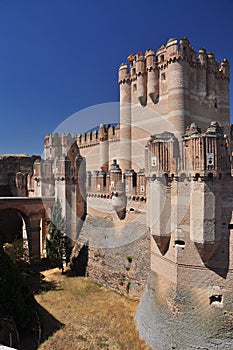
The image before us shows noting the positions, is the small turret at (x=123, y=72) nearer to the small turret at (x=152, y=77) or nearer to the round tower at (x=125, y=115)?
the round tower at (x=125, y=115)

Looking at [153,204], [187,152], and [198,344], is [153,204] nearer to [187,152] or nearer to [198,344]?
[187,152]

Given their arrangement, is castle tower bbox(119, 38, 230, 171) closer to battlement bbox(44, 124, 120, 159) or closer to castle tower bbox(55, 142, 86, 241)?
battlement bbox(44, 124, 120, 159)

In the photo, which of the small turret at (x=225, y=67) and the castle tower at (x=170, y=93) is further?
the small turret at (x=225, y=67)

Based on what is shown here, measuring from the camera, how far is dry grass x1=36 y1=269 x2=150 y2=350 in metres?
12.3

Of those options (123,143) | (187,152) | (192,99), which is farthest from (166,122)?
(187,152)

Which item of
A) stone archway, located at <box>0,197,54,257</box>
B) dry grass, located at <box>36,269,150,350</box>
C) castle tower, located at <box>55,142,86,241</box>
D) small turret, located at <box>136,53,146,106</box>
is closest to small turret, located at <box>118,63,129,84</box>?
small turret, located at <box>136,53,146,106</box>

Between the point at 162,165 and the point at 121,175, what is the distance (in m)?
6.45

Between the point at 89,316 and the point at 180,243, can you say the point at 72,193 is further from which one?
the point at 180,243

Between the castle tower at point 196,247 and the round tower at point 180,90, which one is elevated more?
the round tower at point 180,90

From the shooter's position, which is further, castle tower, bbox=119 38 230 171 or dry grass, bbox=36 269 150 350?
castle tower, bbox=119 38 230 171

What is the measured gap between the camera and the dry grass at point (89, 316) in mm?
12305

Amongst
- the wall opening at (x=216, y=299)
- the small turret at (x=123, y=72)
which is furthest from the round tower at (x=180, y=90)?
the wall opening at (x=216, y=299)

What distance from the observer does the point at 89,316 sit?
14.6 metres

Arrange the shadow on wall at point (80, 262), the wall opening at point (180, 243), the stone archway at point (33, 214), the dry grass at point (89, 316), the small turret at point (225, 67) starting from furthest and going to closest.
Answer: the small turret at point (225, 67), the stone archway at point (33, 214), the shadow on wall at point (80, 262), the dry grass at point (89, 316), the wall opening at point (180, 243)
